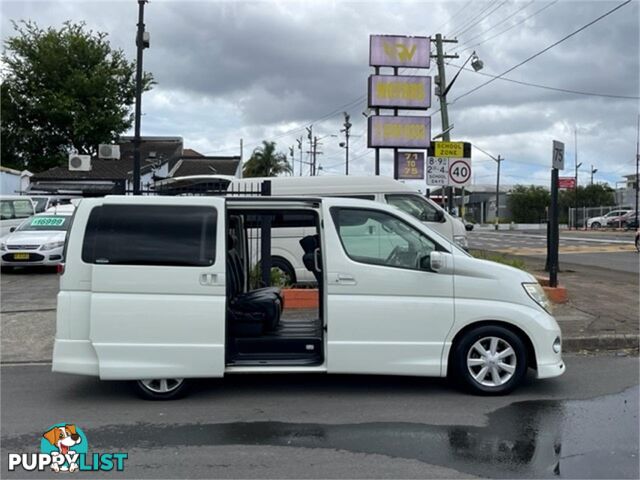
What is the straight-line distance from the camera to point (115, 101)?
1774 inches

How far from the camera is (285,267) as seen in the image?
11.6m

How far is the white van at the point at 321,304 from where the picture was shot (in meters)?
5.69

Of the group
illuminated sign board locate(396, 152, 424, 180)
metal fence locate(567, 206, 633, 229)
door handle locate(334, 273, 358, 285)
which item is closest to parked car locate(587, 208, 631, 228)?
metal fence locate(567, 206, 633, 229)

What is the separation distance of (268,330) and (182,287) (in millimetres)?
1109

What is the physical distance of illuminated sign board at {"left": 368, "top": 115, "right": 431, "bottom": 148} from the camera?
21281mm

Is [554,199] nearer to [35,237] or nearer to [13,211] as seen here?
[35,237]

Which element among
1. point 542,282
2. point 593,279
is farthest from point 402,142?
point 542,282

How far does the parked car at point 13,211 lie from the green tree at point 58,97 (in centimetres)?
2480

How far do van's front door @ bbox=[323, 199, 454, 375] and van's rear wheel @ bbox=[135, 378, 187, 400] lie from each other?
4.89ft

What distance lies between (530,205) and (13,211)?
58.8 metres

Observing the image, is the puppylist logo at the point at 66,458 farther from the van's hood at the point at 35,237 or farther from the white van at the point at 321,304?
the van's hood at the point at 35,237

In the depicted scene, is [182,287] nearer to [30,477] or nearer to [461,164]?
[30,477]

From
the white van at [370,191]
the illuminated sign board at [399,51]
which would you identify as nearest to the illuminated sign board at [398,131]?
the illuminated sign board at [399,51]

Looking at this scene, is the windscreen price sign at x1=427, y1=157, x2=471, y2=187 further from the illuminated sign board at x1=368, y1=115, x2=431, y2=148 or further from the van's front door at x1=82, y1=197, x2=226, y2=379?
the van's front door at x1=82, y1=197, x2=226, y2=379
